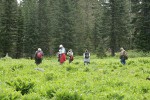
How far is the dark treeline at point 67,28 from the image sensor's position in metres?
51.6

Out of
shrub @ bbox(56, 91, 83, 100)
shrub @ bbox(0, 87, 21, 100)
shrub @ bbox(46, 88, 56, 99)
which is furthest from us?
shrub @ bbox(46, 88, 56, 99)

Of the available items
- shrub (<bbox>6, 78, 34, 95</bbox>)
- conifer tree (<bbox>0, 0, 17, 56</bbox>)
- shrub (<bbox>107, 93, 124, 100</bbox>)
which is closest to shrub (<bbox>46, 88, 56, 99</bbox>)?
shrub (<bbox>6, 78, 34, 95</bbox>)

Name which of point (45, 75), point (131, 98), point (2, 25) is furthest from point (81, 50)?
point (131, 98)

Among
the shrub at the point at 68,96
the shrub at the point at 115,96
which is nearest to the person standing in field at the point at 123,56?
the shrub at the point at 115,96

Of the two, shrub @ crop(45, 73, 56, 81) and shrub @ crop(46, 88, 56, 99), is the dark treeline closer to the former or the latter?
shrub @ crop(45, 73, 56, 81)

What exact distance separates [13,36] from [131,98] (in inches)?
1992

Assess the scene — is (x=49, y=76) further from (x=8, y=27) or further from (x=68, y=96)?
(x=8, y=27)

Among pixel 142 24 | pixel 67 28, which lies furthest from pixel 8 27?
pixel 142 24

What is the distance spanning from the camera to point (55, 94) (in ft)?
34.4

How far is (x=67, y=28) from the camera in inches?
2630

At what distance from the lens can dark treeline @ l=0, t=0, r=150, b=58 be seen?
51562 millimetres

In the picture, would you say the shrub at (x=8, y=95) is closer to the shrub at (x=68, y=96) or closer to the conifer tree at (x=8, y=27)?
the shrub at (x=68, y=96)

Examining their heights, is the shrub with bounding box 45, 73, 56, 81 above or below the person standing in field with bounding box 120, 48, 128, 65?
below

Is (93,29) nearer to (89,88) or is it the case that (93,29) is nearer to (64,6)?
(64,6)
